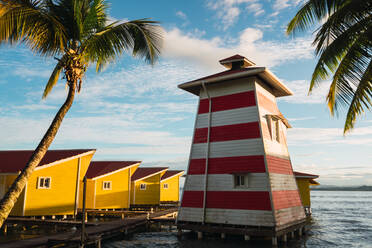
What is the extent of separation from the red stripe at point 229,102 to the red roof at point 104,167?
15.2 meters

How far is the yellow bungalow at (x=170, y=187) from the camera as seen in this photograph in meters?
43.6

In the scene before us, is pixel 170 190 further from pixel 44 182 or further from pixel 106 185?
pixel 44 182

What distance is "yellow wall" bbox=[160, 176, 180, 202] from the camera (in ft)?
143

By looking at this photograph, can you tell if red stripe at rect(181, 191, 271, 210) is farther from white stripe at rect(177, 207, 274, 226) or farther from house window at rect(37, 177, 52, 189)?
house window at rect(37, 177, 52, 189)

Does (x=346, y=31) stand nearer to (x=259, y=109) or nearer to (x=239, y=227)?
(x=259, y=109)

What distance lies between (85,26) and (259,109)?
35.0 ft

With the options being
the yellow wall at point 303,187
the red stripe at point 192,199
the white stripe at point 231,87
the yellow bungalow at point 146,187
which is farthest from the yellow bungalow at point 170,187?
the white stripe at point 231,87

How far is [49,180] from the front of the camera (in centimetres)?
2259

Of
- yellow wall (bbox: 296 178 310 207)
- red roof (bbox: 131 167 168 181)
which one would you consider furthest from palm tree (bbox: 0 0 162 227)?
yellow wall (bbox: 296 178 310 207)

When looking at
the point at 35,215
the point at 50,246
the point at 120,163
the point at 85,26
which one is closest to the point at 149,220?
the point at 35,215

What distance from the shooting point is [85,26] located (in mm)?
11266

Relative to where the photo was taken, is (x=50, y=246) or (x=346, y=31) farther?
(x=50, y=246)

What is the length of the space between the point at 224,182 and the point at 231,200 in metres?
1.12

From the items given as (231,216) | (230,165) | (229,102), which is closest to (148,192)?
(230,165)
